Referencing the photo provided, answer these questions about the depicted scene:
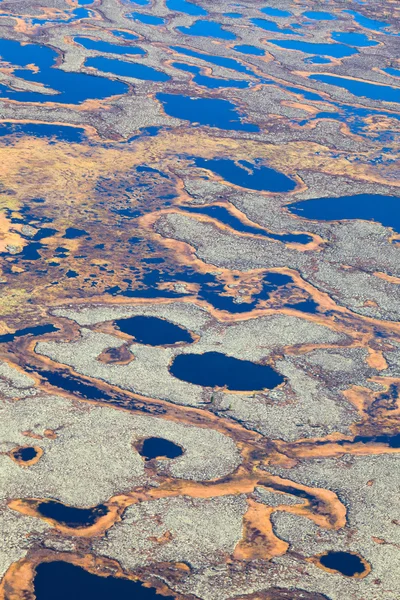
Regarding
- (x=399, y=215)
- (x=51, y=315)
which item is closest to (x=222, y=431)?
(x=51, y=315)

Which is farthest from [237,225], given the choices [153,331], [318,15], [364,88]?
[318,15]

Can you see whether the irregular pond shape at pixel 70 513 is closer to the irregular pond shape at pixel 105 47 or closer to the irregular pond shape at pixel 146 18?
the irregular pond shape at pixel 105 47

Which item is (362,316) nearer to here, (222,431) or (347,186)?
(222,431)

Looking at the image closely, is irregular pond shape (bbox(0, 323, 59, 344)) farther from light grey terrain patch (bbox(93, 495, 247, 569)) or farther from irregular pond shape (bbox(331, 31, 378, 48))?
irregular pond shape (bbox(331, 31, 378, 48))

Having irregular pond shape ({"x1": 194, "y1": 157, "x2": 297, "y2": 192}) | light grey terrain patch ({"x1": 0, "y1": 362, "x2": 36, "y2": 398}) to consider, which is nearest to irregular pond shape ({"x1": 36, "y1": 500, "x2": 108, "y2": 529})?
light grey terrain patch ({"x1": 0, "y1": 362, "x2": 36, "y2": 398})

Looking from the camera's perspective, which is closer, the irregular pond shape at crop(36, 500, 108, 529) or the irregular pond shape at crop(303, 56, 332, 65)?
the irregular pond shape at crop(36, 500, 108, 529)

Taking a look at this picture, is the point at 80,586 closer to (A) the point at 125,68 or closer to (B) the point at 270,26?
(A) the point at 125,68

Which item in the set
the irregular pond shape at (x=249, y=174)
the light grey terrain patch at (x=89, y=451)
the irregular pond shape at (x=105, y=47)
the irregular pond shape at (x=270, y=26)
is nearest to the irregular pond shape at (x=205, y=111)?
the irregular pond shape at (x=249, y=174)
